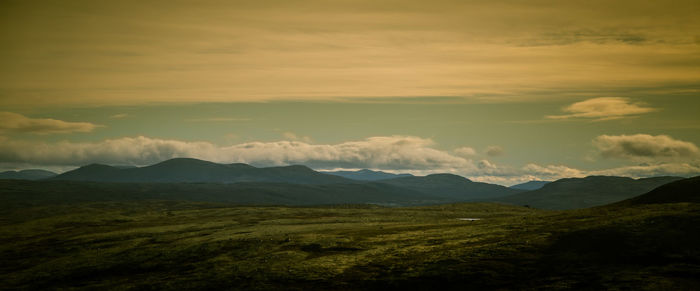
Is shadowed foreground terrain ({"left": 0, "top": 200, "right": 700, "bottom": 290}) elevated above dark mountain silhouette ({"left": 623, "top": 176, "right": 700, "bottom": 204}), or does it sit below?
below

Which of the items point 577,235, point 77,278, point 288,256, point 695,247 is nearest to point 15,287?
point 77,278

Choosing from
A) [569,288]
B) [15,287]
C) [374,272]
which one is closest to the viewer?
[569,288]

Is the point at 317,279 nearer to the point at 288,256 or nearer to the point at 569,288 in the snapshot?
the point at 288,256

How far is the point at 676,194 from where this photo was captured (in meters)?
109

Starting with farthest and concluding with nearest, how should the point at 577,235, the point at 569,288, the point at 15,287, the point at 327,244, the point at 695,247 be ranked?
the point at 327,244
the point at 15,287
the point at 577,235
the point at 695,247
the point at 569,288

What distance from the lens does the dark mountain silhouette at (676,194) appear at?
104606 millimetres

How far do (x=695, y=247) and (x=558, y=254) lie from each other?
52.9ft

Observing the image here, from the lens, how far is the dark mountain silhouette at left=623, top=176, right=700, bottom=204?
343 feet

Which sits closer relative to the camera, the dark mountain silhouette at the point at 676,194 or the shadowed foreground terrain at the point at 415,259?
the shadowed foreground terrain at the point at 415,259

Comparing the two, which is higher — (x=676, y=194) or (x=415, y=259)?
(x=676, y=194)

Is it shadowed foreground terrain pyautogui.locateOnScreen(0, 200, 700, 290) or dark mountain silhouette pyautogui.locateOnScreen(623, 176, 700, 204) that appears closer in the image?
shadowed foreground terrain pyautogui.locateOnScreen(0, 200, 700, 290)

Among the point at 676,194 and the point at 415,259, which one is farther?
the point at 676,194

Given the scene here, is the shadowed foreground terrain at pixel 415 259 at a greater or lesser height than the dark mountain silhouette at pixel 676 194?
lesser

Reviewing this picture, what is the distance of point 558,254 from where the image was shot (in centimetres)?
6981
